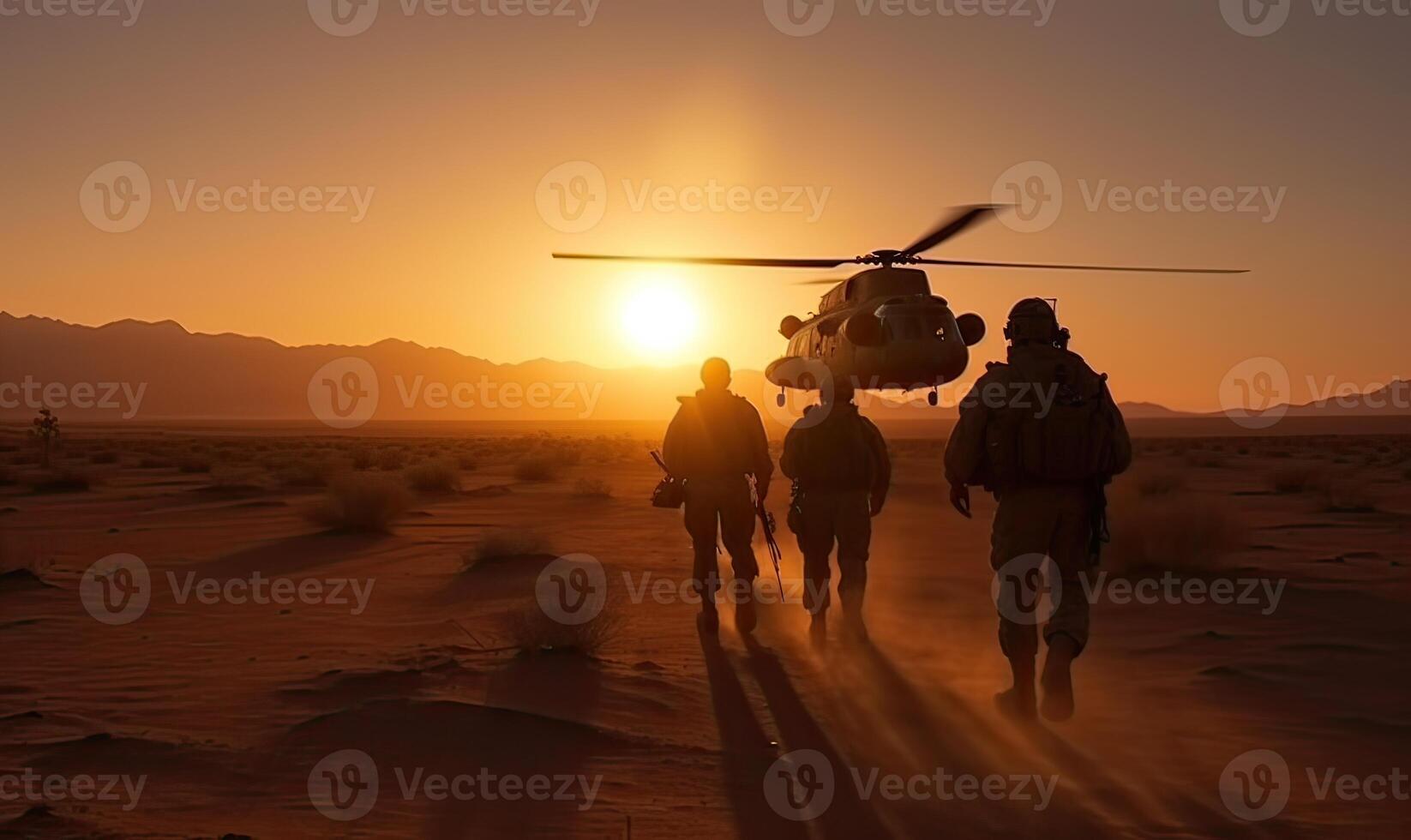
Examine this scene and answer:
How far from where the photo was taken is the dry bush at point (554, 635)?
23.4ft

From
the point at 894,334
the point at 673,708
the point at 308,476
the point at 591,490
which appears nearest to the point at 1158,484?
the point at 894,334

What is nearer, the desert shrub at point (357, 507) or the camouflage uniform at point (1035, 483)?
the camouflage uniform at point (1035, 483)

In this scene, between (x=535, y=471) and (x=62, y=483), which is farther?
(x=535, y=471)

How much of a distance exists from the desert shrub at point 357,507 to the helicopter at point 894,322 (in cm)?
500

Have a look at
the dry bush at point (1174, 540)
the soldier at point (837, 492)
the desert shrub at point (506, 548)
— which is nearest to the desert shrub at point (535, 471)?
the desert shrub at point (506, 548)

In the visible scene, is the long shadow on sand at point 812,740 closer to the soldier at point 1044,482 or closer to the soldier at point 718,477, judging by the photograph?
the soldier at point 718,477

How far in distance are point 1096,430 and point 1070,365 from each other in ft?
1.27

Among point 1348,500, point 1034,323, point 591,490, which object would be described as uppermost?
point 1034,323

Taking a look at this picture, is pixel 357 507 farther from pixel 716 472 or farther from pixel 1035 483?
pixel 1035 483

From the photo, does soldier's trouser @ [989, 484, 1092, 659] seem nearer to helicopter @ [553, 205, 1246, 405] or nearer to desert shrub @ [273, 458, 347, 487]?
helicopter @ [553, 205, 1246, 405]

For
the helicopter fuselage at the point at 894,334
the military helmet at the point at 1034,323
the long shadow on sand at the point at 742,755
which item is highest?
the helicopter fuselage at the point at 894,334

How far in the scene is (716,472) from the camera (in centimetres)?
798

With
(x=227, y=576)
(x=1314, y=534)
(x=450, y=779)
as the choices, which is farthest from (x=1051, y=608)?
(x=1314, y=534)

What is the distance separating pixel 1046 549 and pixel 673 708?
88.7 inches
